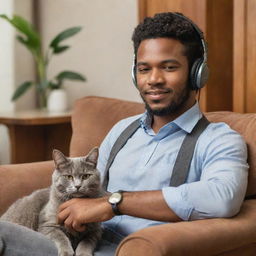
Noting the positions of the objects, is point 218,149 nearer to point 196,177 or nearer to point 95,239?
point 196,177

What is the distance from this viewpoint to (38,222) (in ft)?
5.77

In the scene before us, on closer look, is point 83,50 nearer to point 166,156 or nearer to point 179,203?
point 166,156

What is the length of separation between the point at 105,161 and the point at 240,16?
81cm

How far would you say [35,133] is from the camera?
135 inches

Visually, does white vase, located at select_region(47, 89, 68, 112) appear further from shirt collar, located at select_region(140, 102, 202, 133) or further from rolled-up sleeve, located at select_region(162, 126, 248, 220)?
rolled-up sleeve, located at select_region(162, 126, 248, 220)

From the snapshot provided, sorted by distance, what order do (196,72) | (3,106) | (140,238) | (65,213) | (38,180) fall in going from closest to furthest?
(140,238)
(65,213)
(196,72)
(38,180)
(3,106)

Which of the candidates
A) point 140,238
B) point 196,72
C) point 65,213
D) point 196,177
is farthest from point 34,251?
point 196,72

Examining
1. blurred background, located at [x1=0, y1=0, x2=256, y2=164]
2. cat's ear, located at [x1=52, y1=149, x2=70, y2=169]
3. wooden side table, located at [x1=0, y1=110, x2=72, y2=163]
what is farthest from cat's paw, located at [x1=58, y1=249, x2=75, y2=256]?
wooden side table, located at [x1=0, y1=110, x2=72, y2=163]

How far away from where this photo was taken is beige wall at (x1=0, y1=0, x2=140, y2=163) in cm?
341

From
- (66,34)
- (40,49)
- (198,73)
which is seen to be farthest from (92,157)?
(40,49)

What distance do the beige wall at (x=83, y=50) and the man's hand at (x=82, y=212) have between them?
181cm

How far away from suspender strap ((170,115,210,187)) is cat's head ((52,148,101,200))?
0.24 meters

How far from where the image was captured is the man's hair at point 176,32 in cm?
174

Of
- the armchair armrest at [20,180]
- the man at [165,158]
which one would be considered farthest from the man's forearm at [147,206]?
the armchair armrest at [20,180]
